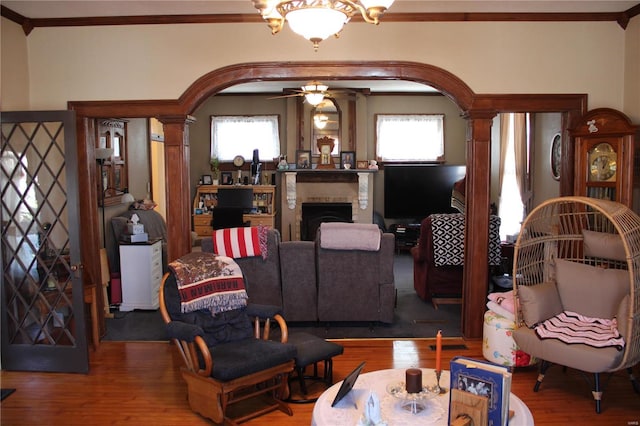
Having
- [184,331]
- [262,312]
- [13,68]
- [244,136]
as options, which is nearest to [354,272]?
[262,312]

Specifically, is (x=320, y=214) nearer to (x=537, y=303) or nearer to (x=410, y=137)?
(x=410, y=137)

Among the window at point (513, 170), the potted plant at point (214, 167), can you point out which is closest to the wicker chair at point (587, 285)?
the window at point (513, 170)

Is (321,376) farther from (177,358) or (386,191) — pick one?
(386,191)

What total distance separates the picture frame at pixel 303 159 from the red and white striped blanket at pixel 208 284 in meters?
5.69

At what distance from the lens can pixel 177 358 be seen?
4727 millimetres

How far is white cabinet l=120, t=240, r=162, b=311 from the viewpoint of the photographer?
6.08m

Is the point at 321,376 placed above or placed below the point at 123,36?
below

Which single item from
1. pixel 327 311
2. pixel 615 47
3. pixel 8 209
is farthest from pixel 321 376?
pixel 615 47

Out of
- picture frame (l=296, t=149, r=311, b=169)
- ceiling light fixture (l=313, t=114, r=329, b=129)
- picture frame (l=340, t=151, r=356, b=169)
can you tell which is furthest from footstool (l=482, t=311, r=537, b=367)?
ceiling light fixture (l=313, t=114, r=329, b=129)

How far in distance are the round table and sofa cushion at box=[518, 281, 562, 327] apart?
129cm

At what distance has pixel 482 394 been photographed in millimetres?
2525

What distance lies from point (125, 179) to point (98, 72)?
233cm

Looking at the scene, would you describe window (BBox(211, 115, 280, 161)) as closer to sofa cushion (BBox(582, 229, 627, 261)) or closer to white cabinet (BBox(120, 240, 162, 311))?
white cabinet (BBox(120, 240, 162, 311))

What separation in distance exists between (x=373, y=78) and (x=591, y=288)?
8.04ft
